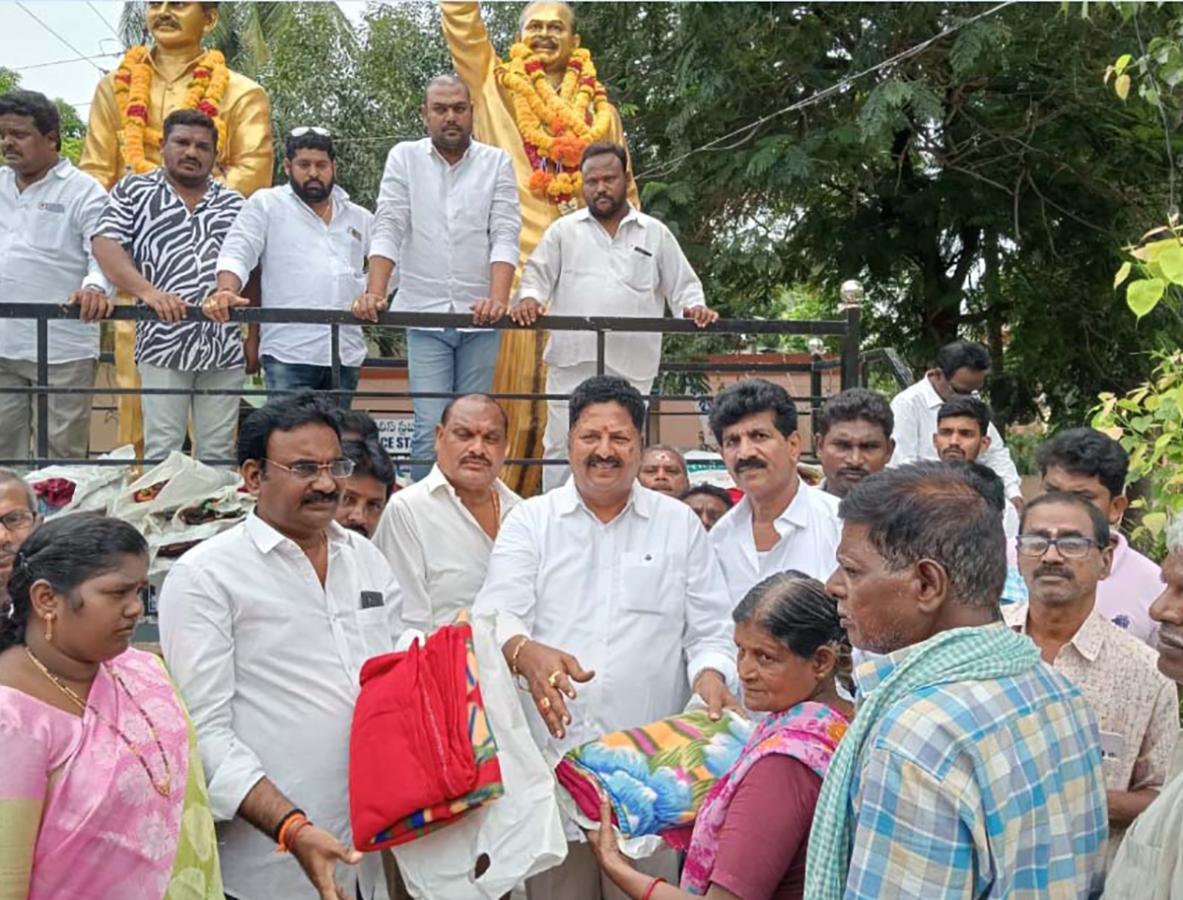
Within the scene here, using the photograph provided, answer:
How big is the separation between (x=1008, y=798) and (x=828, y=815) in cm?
26

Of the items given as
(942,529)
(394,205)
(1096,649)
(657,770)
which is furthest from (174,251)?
(942,529)

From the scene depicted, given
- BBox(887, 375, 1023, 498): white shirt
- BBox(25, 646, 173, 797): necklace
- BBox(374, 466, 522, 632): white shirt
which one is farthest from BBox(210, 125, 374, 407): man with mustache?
BBox(25, 646, 173, 797): necklace

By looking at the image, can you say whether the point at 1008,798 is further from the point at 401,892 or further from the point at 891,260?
the point at 891,260

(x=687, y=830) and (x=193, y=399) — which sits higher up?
(x=193, y=399)

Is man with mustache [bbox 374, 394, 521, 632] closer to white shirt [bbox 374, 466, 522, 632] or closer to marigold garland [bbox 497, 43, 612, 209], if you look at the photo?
white shirt [bbox 374, 466, 522, 632]

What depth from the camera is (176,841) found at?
2.71 m

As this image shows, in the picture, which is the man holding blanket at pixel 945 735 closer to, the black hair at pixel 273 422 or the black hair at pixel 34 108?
the black hair at pixel 273 422

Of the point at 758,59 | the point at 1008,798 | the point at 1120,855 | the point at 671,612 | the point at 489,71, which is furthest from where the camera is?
the point at 758,59

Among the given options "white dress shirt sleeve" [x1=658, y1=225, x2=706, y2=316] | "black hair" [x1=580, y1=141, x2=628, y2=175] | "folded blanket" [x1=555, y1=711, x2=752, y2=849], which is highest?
"black hair" [x1=580, y1=141, x2=628, y2=175]

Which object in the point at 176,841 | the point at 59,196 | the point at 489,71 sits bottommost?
the point at 176,841

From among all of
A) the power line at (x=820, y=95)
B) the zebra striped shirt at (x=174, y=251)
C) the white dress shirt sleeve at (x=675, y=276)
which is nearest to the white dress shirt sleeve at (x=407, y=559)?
the zebra striped shirt at (x=174, y=251)

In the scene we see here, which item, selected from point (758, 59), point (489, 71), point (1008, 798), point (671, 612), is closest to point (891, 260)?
point (758, 59)

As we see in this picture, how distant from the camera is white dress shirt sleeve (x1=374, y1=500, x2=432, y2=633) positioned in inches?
154

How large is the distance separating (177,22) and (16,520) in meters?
4.44
